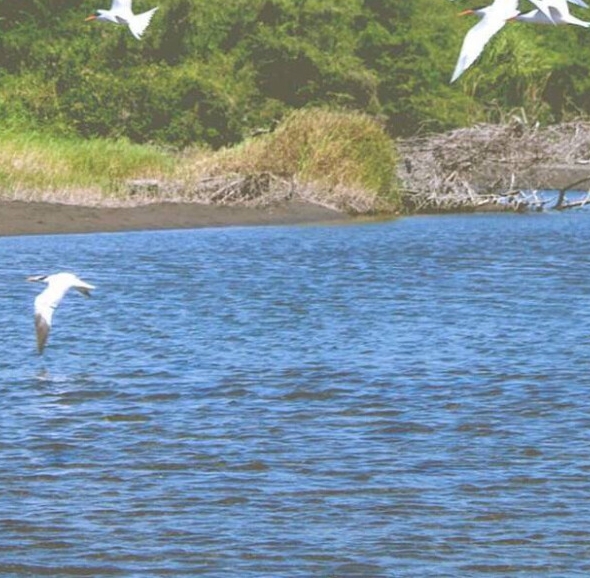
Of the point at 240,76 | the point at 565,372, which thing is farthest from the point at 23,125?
the point at 565,372

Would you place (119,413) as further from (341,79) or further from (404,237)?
(341,79)

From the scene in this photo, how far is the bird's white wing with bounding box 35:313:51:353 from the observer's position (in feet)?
45.4

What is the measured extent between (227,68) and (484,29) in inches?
1668

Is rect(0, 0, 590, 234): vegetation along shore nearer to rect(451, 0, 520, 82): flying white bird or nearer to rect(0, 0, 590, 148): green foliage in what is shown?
rect(0, 0, 590, 148): green foliage

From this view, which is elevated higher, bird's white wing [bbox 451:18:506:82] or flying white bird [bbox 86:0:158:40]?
flying white bird [bbox 86:0:158:40]

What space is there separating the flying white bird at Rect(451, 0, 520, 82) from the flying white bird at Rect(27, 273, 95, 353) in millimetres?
3377

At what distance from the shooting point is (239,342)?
64.6ft

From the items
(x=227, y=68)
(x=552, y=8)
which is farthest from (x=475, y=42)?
(x=227, y=68)

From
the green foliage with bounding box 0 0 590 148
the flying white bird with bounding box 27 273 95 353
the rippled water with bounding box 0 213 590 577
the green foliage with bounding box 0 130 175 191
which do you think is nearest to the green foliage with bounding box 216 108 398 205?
the green foliage with bounding box 0 130 175 191

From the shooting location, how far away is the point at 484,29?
13.7m

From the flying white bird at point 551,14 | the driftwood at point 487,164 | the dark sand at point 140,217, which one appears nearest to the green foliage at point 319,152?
the dark sand at point 140,217

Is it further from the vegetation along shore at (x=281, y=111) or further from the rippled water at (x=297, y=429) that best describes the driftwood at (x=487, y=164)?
the rippled water at (x=297, y=429)

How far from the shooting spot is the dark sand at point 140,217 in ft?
119

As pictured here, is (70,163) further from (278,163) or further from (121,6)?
(121,6)
